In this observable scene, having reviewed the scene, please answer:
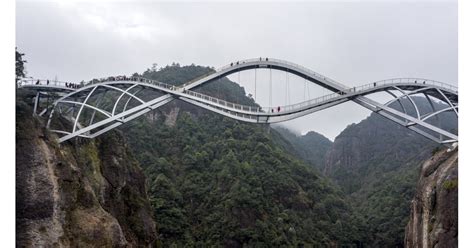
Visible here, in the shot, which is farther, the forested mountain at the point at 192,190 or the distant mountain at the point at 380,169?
the distant mountain at the point at 380,169

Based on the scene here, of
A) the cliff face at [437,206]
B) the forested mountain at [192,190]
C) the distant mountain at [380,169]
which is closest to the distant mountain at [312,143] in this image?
the distant mountain at [380,169]

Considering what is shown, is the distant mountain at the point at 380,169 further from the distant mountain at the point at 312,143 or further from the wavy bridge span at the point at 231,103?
the wavy bridge span at the point at 231,103

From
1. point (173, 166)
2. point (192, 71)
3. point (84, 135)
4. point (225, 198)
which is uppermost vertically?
point (192, 71)

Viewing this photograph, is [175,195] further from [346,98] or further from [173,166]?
[346,98]

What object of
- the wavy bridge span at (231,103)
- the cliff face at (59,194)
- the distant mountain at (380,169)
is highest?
the wavy bridge span at (231,103)

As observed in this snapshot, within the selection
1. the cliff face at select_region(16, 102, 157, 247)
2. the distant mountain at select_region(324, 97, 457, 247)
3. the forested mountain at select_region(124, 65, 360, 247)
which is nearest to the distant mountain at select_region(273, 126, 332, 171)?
the distant mountain at select_region(324, 97, 457, 247)

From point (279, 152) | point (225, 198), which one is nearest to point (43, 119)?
point (225, 198)

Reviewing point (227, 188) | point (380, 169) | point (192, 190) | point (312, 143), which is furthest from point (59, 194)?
point (312, 143)
